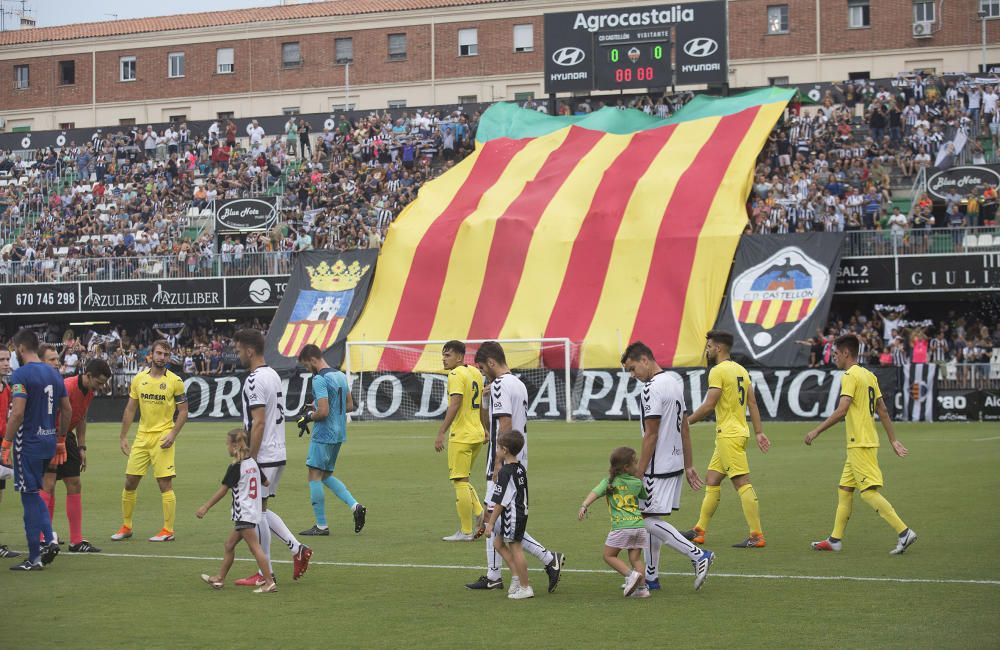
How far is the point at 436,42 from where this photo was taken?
2554 inches

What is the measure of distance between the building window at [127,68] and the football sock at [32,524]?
61062 mm

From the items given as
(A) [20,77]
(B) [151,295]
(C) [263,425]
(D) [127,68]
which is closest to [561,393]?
(B) [151,295]

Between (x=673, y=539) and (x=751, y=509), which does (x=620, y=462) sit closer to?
(x=673, y=539)

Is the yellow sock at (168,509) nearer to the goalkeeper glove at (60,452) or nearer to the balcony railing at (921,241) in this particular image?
the goalkeeper glove at (60,452)

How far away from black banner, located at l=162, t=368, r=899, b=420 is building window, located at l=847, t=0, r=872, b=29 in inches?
1146

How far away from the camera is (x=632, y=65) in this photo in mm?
47469

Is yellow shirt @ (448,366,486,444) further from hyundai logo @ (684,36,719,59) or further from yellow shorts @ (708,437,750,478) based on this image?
hyundai logo @ (684,36,719,59)

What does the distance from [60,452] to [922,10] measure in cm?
5341

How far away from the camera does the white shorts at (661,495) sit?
36.5ft

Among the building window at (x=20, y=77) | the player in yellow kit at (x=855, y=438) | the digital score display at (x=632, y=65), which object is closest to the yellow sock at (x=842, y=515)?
the player in yellow kit at (x=855, y=438)

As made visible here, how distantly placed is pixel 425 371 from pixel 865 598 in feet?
94.0

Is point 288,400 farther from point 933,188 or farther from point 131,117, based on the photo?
point 131,117

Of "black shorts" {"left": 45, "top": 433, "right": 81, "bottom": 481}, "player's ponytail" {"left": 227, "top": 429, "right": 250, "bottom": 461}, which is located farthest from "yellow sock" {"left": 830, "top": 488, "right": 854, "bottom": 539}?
"black shorts" {"left": 45, "top": 433, "right": 81, "bottom": 481}

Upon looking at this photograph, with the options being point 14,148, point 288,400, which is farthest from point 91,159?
point 288,400
